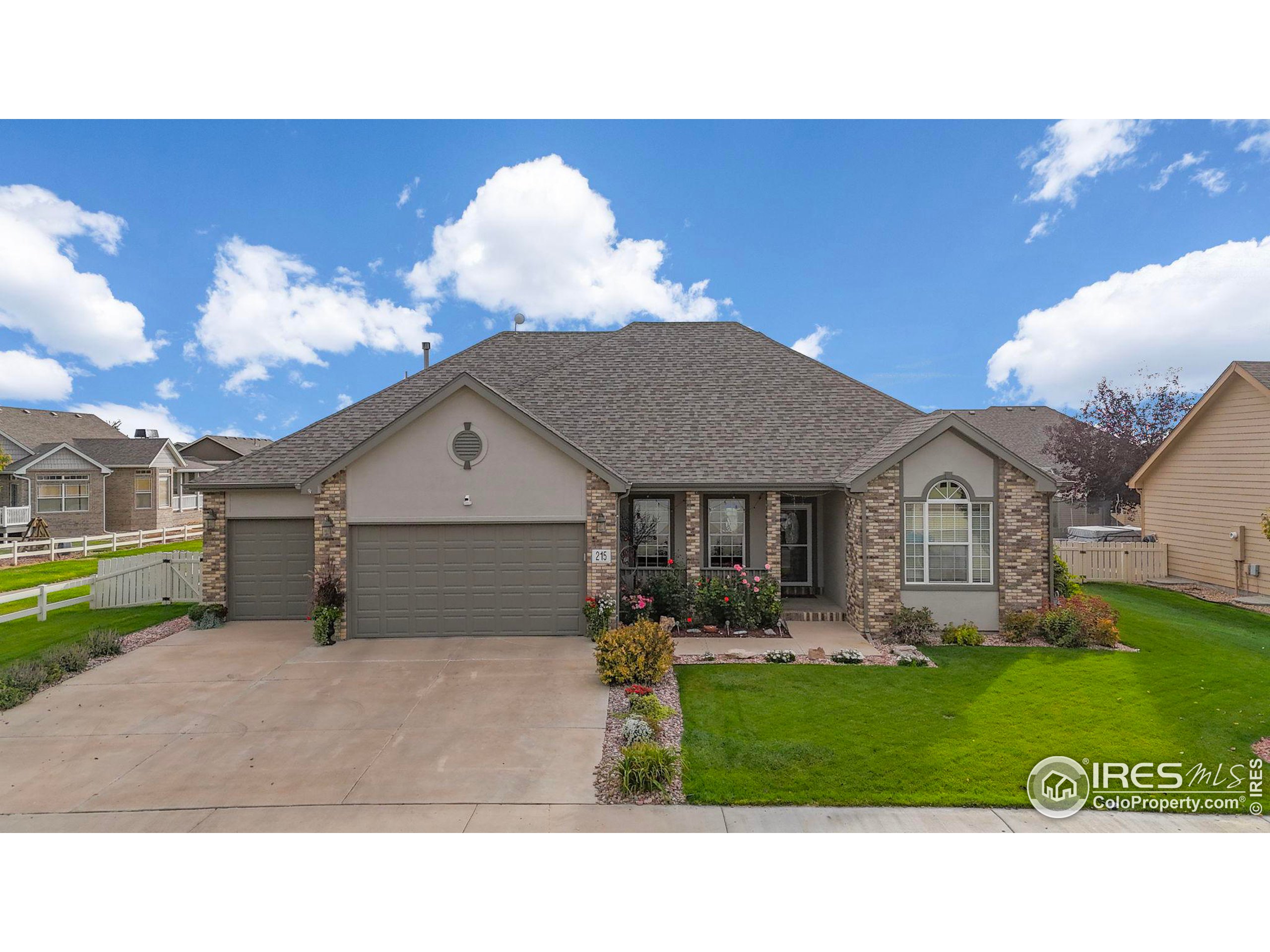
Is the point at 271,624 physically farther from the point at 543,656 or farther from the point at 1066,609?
the point at 1066,609

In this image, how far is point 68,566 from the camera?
20562mm

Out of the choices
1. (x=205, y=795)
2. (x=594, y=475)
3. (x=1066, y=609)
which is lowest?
(x=205, y=795)

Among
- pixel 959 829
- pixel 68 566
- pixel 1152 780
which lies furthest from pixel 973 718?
pixel 68 566

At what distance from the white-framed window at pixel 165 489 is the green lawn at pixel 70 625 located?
71.6 feet

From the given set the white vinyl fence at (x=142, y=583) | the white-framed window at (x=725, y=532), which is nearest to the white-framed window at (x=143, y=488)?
the white vinyl fence at (x=142, y=583)

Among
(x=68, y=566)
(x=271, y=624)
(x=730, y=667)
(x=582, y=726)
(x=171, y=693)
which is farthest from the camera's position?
(x=68, y=566)

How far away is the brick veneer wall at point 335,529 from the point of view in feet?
36.9

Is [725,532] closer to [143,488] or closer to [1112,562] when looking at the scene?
[1112,562]

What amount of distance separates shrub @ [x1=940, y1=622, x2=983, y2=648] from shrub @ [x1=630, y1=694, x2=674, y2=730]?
6.29 metres

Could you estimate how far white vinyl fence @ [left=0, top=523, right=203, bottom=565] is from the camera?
21.9 meters

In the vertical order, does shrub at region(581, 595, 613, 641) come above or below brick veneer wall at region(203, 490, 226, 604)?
below

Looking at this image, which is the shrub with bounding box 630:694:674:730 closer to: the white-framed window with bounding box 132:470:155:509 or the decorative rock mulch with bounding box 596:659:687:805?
the decorative rock mulch with bounding box 596:659:687:805

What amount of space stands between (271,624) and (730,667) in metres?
10.0

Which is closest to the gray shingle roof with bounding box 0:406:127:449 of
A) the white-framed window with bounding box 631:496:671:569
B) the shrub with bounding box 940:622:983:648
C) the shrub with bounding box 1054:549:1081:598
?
the white-framed window with bounding box 631:496:671:569
